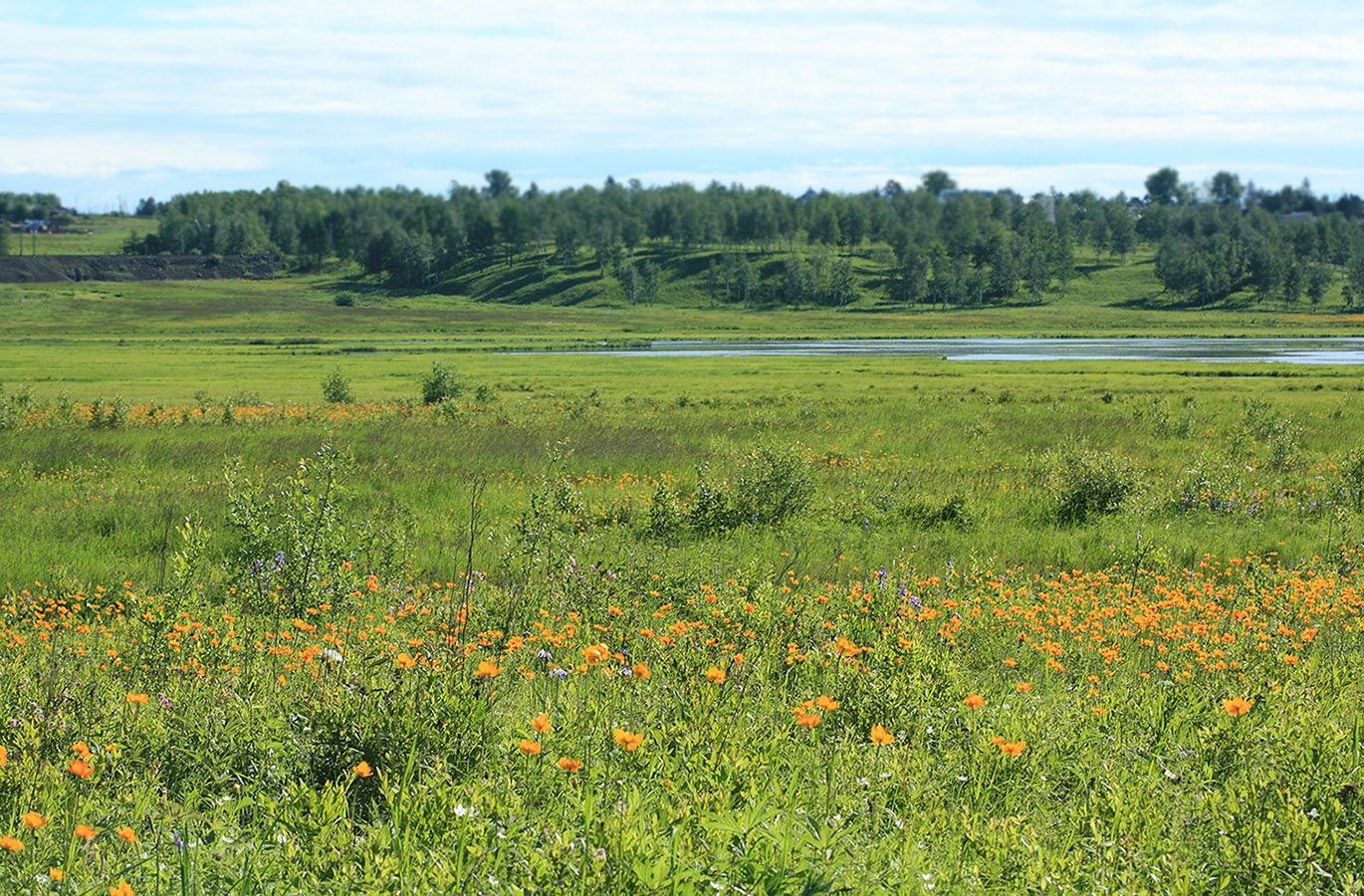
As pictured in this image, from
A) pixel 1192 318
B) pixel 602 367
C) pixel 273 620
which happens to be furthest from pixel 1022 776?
pixel 1192 318

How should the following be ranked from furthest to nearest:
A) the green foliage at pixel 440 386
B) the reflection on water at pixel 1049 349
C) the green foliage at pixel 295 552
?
1. the reflection on water at pixel 1049 349
2. the green foliage at pixel 440 386
3. the green foliage at pixel 295 552

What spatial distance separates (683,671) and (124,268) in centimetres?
20586

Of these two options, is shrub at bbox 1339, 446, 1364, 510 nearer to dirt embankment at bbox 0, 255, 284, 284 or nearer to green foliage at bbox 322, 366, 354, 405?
green foliage at bbox 322, 366, 354, 405

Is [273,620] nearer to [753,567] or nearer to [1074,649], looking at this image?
[753,567]

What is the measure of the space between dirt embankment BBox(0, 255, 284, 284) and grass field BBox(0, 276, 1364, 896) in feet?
543

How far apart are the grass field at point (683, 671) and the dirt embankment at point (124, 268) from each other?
543 feet

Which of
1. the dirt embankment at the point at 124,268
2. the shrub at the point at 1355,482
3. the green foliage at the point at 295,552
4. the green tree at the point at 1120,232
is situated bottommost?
the shrub at the point at 1355,482

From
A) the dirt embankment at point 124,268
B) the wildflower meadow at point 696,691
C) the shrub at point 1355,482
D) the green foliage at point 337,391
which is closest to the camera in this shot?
the wildflower meadow at point 696,691

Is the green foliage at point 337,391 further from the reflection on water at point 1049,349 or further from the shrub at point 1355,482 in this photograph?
the reflection on water at point 1049,349

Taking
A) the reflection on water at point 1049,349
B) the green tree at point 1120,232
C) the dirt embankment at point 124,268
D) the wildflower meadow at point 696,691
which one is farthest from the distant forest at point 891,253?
the wildflower meadow at point 696,691

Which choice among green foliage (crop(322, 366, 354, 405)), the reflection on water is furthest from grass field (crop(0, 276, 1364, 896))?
the reflection on water

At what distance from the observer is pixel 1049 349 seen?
258 feet

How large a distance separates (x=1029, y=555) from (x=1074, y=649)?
5.65m

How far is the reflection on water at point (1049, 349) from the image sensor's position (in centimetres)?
6575
